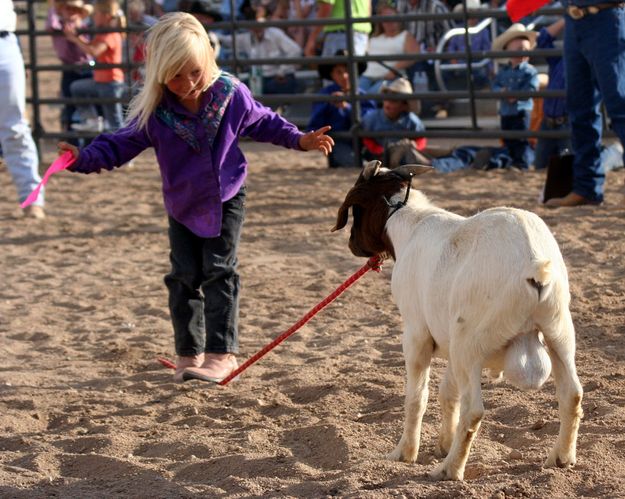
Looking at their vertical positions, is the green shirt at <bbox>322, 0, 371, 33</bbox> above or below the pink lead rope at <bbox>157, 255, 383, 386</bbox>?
above

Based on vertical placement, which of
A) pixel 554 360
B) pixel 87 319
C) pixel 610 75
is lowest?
pixel 87 319

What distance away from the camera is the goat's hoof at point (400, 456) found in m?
3.93

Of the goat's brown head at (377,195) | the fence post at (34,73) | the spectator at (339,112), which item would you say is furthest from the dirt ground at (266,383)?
the fence post at (34,73)

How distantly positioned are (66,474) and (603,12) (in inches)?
195

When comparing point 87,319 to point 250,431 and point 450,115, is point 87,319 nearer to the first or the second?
point 250,431

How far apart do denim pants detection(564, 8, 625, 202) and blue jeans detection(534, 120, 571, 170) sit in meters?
1.65

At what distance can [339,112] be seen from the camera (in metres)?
11.1

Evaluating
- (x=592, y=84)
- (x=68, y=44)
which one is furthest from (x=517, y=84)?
(x=68, y=44)

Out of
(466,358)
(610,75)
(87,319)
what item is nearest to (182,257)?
(87,319)

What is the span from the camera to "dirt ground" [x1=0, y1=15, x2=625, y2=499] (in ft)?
12.6

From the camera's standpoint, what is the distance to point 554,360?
356cm

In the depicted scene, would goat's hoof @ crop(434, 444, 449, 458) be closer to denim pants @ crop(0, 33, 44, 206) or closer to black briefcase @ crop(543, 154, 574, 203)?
black briefcase @ crop(543, 154, 574, 203)

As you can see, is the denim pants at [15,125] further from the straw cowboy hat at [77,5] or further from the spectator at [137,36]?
the straw cowboy hat at [77,5]

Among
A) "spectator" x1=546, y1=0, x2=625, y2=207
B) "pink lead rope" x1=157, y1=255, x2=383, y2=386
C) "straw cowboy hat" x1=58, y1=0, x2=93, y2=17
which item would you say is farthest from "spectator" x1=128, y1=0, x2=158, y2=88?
"pink lead rope" x1=157, y1=255, x2=383, y2=386
